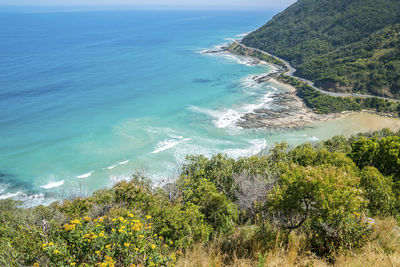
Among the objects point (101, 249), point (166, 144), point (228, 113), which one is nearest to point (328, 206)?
point (101, 249)

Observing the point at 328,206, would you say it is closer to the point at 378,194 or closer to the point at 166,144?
the point at 378,194

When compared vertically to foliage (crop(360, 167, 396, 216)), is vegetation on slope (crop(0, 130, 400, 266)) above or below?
above

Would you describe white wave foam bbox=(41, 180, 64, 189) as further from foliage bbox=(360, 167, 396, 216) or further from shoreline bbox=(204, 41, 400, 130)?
foliage bbox=(360, 167, 396, 216)

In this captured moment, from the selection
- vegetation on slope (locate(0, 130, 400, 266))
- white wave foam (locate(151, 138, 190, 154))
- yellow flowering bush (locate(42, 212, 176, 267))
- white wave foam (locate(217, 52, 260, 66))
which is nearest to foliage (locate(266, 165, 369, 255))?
vegetation on slope (locate(0, 130, 400, 266))

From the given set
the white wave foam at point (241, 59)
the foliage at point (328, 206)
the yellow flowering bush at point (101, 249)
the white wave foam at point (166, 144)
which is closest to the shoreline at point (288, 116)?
the white wave foam at point (166, 144)

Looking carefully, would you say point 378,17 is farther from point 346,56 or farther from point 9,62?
point 9,62

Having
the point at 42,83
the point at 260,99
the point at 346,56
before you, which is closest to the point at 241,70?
the point at 260,99
